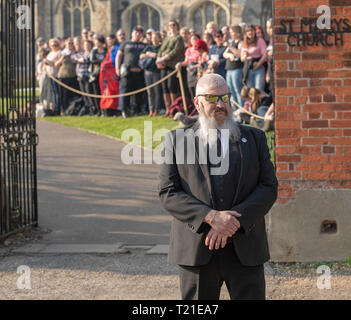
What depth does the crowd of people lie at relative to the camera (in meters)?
14.1

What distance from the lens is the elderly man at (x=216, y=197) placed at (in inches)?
172

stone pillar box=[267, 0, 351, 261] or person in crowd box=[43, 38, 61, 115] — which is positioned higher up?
person in crowd box=[43, 38, 61, 115]

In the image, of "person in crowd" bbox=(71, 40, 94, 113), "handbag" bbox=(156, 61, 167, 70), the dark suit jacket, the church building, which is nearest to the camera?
the dark suit jacket

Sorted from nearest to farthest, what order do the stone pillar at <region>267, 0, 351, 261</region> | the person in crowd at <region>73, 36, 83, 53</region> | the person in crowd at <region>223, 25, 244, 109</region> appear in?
the stone pillar at <region>267, 0, 351, 261</region> < the person in crowd at <region>223, 25, 244, 109</region> < the person in crowd at <region>73, 36, 83, 53</region>

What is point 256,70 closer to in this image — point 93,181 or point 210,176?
point 93,181

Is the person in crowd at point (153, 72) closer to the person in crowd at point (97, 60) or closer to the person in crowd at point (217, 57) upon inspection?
the person in crowd at point (97, 60)

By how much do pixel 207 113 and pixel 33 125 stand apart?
15.9 ft

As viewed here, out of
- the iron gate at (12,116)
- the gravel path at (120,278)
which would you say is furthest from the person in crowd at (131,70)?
the gravel path at (120,278)

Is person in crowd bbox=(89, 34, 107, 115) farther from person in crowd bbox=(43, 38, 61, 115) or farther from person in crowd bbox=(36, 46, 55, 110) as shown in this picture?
person in crowd bbox=(36, 46, 55, 110)

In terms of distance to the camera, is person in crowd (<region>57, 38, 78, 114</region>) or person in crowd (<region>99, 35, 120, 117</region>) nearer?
person in crowd (<region>99, 35, 120, 117</region>)

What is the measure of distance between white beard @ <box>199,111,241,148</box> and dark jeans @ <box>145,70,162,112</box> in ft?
44.4

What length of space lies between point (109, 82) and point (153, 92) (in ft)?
5.73

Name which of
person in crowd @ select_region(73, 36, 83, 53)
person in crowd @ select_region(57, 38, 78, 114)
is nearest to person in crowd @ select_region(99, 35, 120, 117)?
person in crowd @ select_region(57, 38, 78, 114)

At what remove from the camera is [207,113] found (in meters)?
4.42
